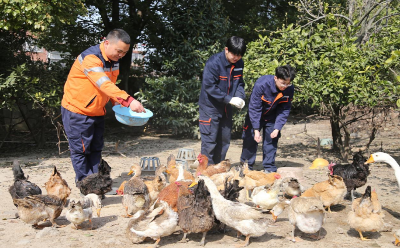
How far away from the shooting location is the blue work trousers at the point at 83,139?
5.71 meters

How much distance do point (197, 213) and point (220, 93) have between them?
265 cm

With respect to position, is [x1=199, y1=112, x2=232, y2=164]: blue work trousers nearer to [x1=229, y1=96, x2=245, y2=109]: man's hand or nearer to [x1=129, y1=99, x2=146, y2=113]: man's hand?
[x1=229, y1=96, x2=245, y2=109]: man's hand

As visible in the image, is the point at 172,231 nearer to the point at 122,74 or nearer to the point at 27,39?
the point at 27,39

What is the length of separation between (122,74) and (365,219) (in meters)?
10.2

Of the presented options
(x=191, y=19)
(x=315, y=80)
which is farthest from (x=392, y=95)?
(x=191, y=19)

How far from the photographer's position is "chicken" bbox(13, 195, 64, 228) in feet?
16.1

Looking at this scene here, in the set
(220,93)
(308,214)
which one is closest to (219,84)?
(220,93)

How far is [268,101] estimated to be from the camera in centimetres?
703

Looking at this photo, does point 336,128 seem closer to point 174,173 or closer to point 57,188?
point 174,173

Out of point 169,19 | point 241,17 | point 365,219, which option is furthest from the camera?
point 241,17

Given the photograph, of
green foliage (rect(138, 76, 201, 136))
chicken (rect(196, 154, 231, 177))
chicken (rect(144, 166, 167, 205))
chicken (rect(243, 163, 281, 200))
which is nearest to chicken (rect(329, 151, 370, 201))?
→ chicken (rect(243, 163, 281, 200))

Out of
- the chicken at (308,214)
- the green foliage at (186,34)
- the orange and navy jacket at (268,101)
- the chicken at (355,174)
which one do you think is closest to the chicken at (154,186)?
the orange and navy jacket at (268,101)

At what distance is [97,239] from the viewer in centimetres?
481

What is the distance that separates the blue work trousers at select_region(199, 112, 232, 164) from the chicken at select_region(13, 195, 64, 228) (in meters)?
2.85
